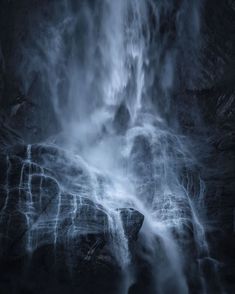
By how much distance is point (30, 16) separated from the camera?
2570 centimetres

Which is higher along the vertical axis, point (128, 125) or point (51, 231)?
point (128, 125)

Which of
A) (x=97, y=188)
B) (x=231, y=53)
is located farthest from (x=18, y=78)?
(x=231, y=53)

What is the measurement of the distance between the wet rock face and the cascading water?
10cm

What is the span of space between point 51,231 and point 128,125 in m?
→ 11.7

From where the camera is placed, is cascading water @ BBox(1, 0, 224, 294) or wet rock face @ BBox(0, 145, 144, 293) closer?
wet rock face @ BBox(0, 145, 144, 293)

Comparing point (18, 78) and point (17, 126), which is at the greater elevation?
point (18, 78)

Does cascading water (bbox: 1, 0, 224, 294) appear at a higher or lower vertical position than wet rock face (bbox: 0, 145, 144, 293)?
higher

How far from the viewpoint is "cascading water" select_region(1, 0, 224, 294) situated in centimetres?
1783

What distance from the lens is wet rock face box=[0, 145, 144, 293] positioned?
15.6 meters

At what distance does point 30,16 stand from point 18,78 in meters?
4.34

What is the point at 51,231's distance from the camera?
1627 centimetres

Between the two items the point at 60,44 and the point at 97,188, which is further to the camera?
the point at 60,44

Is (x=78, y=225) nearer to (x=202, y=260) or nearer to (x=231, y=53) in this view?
(x=202, y=260)

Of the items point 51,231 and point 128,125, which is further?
point 128,125
